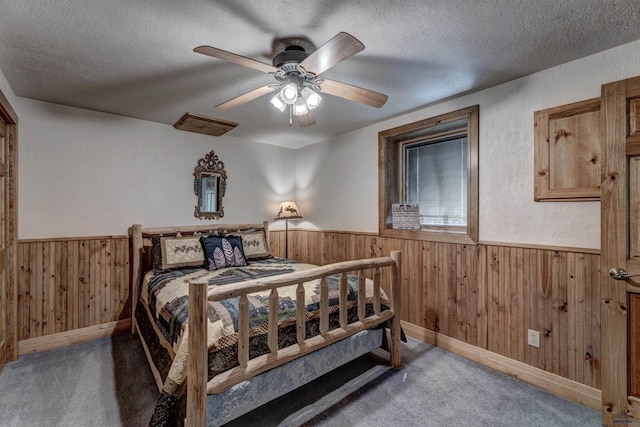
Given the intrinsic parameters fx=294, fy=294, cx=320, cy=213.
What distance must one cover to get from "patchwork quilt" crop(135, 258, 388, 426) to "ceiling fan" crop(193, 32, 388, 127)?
4.06 feet

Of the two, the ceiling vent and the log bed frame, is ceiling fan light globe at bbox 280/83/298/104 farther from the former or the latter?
the ceiling vent

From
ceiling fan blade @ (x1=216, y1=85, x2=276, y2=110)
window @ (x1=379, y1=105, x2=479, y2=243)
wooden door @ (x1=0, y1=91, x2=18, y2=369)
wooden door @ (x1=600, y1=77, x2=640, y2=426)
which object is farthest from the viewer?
window @ (x1=379, y1=105, x2=479, y2=243)

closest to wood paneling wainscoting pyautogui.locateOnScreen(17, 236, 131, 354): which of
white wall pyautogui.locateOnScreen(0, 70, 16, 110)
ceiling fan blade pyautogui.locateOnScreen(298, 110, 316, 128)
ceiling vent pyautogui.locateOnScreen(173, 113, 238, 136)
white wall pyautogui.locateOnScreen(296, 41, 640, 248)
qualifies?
white wall pyautogui.locateOnScreen(0, 70, 16, 110)

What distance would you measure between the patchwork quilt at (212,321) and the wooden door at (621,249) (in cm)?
142

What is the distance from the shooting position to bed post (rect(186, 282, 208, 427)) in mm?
1443

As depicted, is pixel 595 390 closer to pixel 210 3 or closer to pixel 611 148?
pixel 611 148

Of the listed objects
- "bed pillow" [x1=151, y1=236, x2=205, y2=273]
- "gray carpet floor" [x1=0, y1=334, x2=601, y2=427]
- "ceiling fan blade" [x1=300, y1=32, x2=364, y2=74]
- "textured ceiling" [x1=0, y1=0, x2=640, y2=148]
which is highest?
"textured ceiling" [x1=0, y1=0, x2=640, y2=148]

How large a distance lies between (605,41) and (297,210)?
3452mm

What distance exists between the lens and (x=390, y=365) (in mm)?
2471

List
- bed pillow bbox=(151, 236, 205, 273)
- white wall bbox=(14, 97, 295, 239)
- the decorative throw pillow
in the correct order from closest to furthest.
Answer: white wall bbox=(14, 97, 295, 239) < bed pillow bbox=(151, 236, 205, 273) < the decorative throw pillow

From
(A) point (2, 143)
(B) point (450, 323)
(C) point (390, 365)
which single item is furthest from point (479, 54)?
(A) point (2, 143)

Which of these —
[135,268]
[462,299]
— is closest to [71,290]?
[135,268]

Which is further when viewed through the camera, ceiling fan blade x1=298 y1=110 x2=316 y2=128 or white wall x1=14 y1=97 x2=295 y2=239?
white wall x1=14 y1=97 x2=295 y2=239

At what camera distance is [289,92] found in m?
1.82
